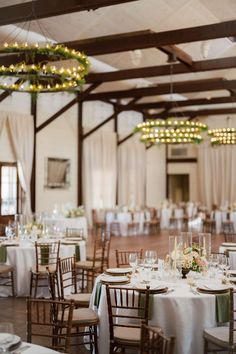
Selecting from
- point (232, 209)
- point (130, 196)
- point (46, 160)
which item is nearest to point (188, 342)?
point (46, 160)

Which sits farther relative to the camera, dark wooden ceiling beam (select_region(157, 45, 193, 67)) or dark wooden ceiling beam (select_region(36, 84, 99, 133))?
dark wooden ceiling beam (select_region(36, 84, 99, 133))

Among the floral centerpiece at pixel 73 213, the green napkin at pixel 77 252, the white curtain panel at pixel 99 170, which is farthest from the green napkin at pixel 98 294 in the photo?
the white curtain panel at pixel 99 170

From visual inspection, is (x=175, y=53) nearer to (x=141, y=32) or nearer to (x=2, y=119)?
(x=141, y=32)

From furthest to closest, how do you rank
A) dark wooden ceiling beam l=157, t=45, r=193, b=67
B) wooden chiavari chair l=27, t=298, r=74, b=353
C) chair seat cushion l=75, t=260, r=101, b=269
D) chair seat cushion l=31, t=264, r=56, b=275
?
dark wooden ceiling beam l=157, t=45, r=193, b=67 < chair seat cushion l=75, t=260, r=101, b=269 < chair seat cushion l=31, t=264, r=56, b=275 < wooden chiavari chair l=27, t=298, r=74, b=353

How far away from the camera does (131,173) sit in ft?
Result: 62.6

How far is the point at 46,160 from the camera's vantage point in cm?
1452

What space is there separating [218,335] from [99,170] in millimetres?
13413

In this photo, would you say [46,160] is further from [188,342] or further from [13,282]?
[188,342]

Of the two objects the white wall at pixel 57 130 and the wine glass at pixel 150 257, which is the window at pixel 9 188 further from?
the wine glass at pixel 150 257

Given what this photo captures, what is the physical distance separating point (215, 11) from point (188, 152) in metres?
12.4

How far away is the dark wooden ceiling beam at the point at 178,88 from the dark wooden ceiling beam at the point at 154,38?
4.83 metres

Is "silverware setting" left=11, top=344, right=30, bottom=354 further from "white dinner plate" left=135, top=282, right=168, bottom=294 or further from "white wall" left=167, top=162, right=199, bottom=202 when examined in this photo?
"white wall" left=167, top=162, right=199, bottom=202

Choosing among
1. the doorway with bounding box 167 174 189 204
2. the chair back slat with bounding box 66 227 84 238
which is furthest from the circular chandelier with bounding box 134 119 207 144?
the doorway with bounding box 167 174 189 204

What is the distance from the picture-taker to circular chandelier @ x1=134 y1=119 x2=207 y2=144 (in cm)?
1184
